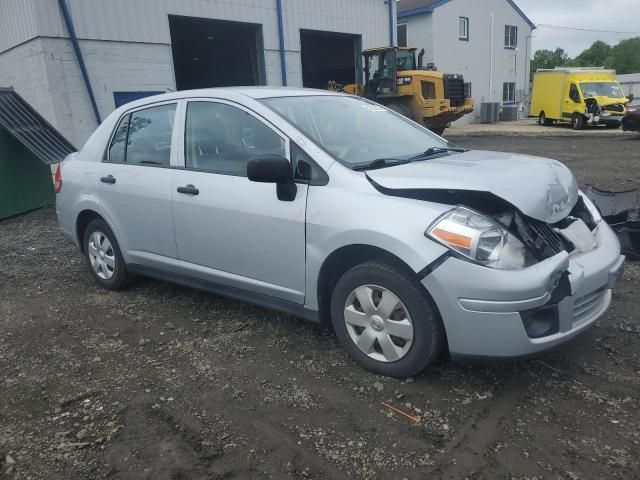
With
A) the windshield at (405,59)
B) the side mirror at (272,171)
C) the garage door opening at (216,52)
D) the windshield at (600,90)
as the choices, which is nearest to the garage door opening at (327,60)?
the garage door opening at (216,52)

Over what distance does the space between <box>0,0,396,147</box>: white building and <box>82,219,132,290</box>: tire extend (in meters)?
7.58

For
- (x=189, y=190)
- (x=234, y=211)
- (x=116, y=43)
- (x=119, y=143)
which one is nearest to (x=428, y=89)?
(x=116, y=43)

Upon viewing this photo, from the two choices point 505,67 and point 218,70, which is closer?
point 218,70

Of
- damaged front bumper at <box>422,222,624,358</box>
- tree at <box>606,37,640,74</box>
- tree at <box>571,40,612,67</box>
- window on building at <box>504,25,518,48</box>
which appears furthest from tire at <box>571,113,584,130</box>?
tree at <box>571,40,612,67</box>

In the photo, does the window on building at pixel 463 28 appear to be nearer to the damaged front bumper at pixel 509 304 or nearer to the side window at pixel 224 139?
the side window at pixel 224 139

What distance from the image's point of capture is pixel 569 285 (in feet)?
9.15

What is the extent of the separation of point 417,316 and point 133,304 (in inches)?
110

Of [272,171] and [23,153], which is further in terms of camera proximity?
[23,153]

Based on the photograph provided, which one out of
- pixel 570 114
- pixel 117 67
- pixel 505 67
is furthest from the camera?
pixel 505 67

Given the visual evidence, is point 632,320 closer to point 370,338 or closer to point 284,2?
point 370,338

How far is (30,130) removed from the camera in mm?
8625

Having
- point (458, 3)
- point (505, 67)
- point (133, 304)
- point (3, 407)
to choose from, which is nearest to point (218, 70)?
point (458, 3)

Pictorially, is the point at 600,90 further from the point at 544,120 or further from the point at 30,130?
the point at 30,130

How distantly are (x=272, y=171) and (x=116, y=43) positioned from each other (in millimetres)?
10774
